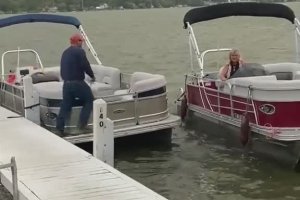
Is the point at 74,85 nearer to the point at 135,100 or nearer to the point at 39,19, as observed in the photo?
the point at 135,100

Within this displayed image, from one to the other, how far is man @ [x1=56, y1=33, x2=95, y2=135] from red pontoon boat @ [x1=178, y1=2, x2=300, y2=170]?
8.23ft

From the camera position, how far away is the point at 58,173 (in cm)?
736

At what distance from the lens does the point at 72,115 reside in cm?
1042

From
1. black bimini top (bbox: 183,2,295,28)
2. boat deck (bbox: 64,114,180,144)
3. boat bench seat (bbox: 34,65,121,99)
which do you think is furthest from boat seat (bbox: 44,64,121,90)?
boat deck (bbox: 64,114,180,144)

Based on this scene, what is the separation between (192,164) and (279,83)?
2272mm

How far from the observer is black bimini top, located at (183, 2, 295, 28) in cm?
1274

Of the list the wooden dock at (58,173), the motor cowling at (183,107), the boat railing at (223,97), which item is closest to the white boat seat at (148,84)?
the boat railing at (223,97)

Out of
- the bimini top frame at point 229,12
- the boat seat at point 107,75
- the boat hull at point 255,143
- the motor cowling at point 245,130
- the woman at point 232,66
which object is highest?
the bimini top frame at point 229,12

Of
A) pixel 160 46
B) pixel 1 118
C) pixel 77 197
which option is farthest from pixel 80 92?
pixel 160 46

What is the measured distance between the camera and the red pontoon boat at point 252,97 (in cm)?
937

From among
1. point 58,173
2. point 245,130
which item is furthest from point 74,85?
point 58,173

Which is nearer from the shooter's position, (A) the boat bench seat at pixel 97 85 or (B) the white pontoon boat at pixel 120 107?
(B) the white pontoon boat at pixel 120 107

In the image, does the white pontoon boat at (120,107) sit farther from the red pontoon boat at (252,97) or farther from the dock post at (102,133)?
the dock post at (102,133)

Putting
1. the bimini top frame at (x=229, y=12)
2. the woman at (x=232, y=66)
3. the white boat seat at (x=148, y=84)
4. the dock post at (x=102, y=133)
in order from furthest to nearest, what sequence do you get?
the bimini top frame at (x=229, y=12), the woman at (x=232, y=66), the white boat seat at (x=148, y=84), the dock post at (x=102, y=133)
